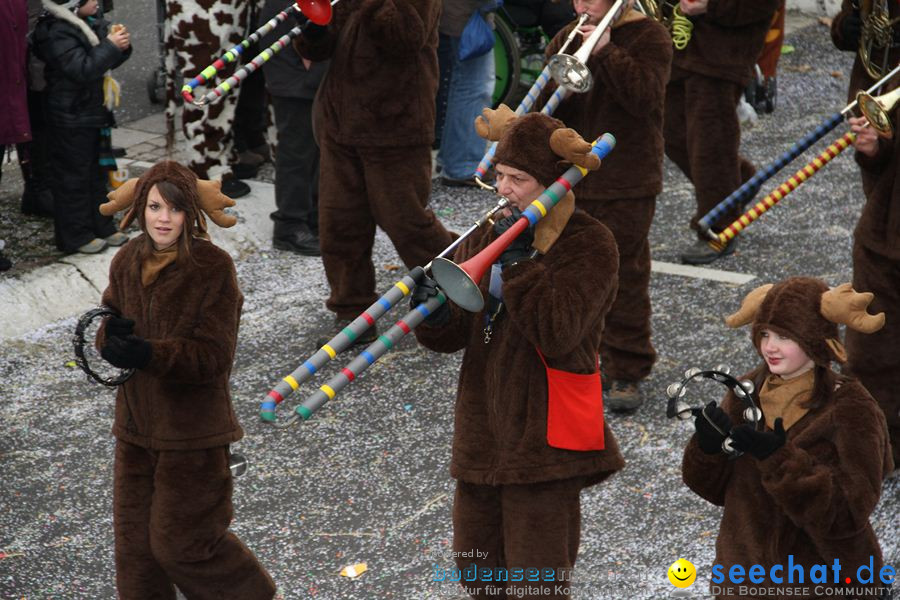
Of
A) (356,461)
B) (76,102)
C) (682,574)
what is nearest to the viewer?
(682,574)

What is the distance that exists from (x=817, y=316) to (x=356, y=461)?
2.49m

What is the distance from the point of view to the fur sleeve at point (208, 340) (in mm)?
4461

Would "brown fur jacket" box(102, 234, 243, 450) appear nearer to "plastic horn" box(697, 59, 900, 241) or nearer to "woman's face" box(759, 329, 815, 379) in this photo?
"woman's face" box(759, 329, 815, 379)

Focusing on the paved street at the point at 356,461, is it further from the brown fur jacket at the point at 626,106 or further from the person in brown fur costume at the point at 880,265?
the brown fur jacket at the point at 626,106

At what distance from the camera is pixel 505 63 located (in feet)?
34.5

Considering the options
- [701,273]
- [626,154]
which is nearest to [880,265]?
[626,154]

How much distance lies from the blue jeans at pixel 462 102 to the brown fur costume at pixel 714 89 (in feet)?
5.48

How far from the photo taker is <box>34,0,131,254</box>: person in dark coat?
7.58 metres

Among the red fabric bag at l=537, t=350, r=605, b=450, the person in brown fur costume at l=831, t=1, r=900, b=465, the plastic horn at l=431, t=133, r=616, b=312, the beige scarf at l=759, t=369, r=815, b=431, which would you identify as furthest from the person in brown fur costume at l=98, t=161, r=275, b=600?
the person in brown fur costume at l=831, t=1, r=900, b=465

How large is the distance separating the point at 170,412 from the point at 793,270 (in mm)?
4583

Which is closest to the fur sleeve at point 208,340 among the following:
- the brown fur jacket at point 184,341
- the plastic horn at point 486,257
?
the brown fur jacket at point 184,341

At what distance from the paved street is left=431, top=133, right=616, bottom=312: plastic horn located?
82 centimetres

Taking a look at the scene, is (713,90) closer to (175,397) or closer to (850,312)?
(850,312)

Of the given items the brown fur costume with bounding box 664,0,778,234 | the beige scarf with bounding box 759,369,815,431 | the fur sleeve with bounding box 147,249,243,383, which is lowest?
the brown fur costume with bounding box 664,0,778,234
